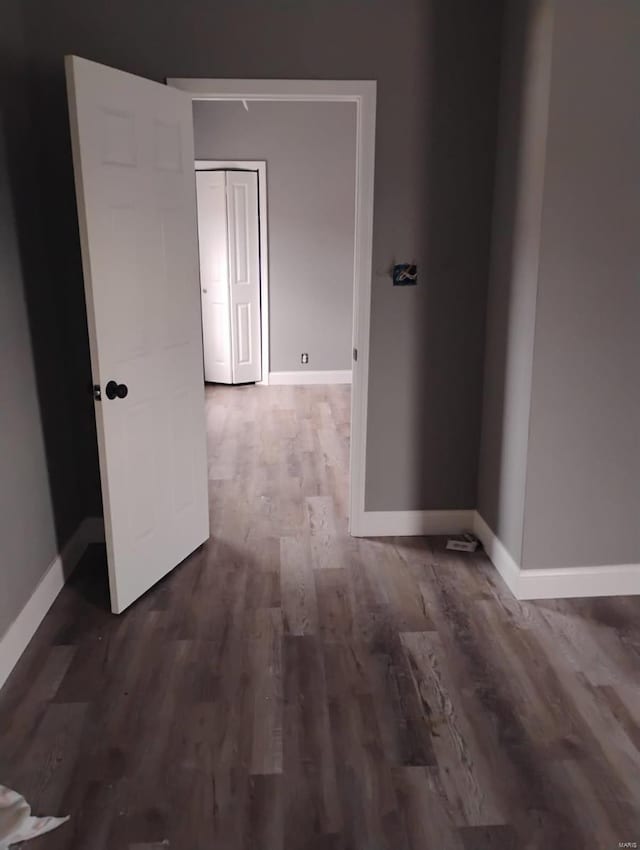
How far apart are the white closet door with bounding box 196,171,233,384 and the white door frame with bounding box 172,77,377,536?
11.8 ft

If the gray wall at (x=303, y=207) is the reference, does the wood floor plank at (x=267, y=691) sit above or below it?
below

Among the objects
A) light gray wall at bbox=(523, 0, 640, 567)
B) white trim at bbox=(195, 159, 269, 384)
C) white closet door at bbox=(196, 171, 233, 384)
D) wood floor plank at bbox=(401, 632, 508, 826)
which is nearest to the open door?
wood floor plank at bbox=(401, 632, 508, 826)

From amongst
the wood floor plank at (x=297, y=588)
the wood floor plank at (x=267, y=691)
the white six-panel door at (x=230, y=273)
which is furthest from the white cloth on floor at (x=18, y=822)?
the white six-panel door at (x=230, y=273)

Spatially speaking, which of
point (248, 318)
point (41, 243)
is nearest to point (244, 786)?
point (41, 243)

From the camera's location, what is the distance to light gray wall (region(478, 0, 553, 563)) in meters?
2.74

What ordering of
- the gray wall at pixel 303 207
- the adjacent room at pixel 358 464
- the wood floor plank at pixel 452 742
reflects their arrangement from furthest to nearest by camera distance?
the gray wall at pixel 303 207 → the adjacent room at pixel 358 464 → the wood floor plank at pixel 452 742

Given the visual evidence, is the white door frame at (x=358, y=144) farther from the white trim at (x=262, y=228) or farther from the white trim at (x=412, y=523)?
the white trim at (x=262, y=228)

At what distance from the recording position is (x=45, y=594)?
295 centimetres

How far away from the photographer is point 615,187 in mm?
2715

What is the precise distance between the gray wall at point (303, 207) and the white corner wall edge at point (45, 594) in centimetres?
395

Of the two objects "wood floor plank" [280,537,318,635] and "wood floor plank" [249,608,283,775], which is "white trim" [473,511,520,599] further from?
"wood floor plank" [249,608,283,775]

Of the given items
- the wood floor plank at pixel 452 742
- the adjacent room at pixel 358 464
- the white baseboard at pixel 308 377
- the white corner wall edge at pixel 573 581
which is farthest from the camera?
the white baseboard at pixel 308 377

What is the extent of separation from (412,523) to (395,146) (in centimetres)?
187

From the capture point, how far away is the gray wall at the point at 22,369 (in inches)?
102
